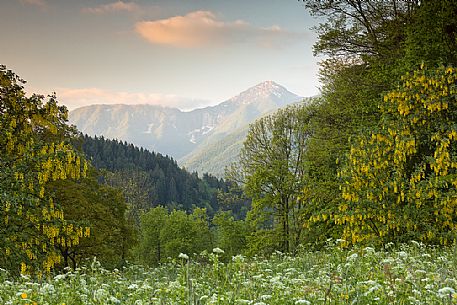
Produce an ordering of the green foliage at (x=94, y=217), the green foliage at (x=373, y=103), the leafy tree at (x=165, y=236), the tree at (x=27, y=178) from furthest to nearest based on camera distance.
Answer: the leafy tree at (x=165, y=236)
the green foliage at (x=94, y=217)
the green foliage at (x=373, y=103)
the tree at (x=27, y=178)

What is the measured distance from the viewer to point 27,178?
1209 cm

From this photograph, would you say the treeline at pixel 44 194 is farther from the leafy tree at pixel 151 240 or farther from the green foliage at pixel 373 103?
the leafy tree at pixel 151 240

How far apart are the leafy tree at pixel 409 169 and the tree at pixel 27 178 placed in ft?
33.4

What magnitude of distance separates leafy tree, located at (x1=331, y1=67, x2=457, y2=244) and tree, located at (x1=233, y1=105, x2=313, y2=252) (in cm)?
1459

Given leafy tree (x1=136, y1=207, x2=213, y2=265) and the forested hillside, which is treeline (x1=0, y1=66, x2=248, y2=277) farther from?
the forested hillside

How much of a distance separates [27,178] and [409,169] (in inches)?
527

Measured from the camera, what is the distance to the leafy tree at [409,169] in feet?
45.1

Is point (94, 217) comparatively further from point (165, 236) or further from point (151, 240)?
point (151, 240)

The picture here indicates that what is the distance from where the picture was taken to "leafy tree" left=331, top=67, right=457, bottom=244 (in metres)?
13.7

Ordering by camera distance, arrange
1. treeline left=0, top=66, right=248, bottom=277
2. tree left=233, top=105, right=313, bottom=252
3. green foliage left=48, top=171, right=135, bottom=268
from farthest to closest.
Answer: tree left=233, top=105, right=313, bottom=252
green foliage left=48, top=171, right=135, bottom=268
treeline left=0, top=66, right=248, bottom=277

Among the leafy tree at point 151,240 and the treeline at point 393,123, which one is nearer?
the treeline at point 393,123

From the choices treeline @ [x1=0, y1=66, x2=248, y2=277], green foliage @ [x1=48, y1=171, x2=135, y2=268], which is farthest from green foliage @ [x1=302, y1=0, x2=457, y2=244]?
green foliage @ [x1=48, y1=171, x2=135, y2=268]

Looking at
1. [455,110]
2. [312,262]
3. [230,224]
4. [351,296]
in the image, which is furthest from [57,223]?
[230,224]

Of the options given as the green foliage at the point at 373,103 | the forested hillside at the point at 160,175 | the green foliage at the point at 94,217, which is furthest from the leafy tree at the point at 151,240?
the forested hillside at the point at 160,175
